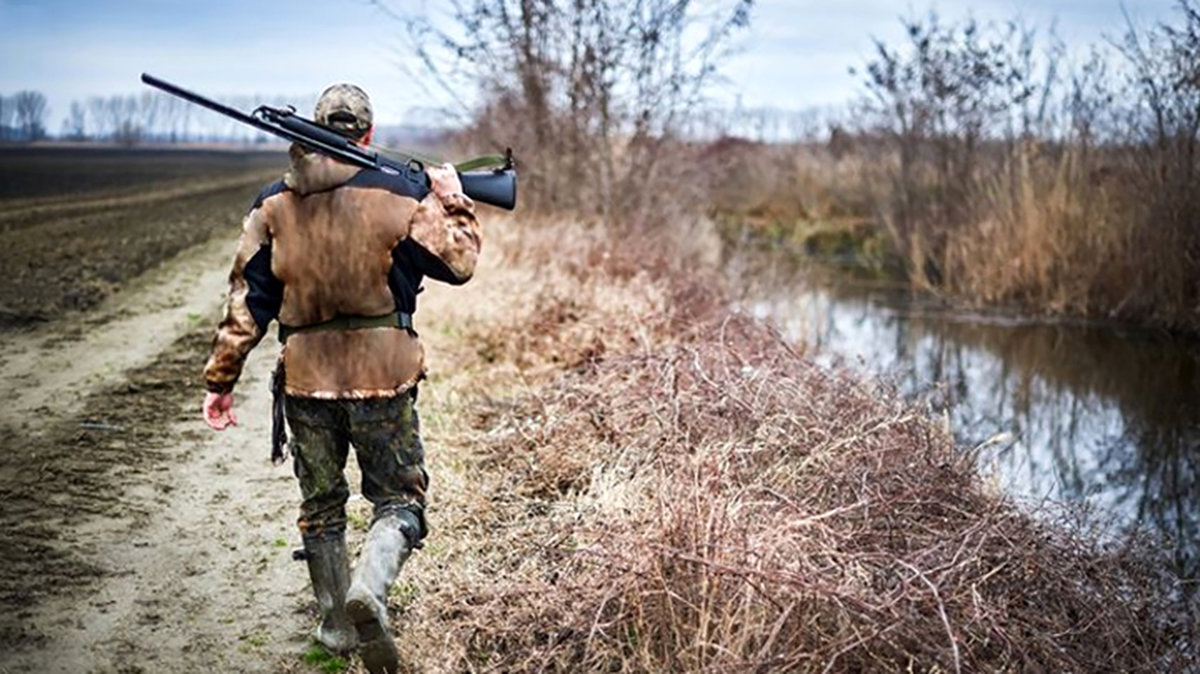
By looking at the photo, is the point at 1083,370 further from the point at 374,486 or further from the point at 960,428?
the point at 374,486

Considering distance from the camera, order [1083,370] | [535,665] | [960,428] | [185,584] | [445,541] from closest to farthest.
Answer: [535,665] → [185,584] → [445,541] → [960,428] → [1083,370]

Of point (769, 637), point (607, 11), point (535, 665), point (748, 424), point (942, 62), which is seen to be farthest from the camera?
point (942, 62)

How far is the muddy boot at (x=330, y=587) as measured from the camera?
4.38 meters

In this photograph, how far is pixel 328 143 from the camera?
13.4 ft

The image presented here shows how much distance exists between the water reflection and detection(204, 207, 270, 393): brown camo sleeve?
3984 mm

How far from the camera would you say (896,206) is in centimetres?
2116

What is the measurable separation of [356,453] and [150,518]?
188 cm

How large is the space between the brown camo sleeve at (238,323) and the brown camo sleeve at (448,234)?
565 mm

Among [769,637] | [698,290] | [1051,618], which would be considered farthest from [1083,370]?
[769,637]

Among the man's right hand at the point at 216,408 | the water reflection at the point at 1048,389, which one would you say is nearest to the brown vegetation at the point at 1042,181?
the water reflection at the point at 1048,389

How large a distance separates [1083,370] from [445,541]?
9870mm

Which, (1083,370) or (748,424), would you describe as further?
(1083,370)

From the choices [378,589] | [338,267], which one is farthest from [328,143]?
[378,589]

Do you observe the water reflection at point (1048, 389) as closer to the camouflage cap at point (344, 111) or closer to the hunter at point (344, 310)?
the hunter at point (344, 310)
